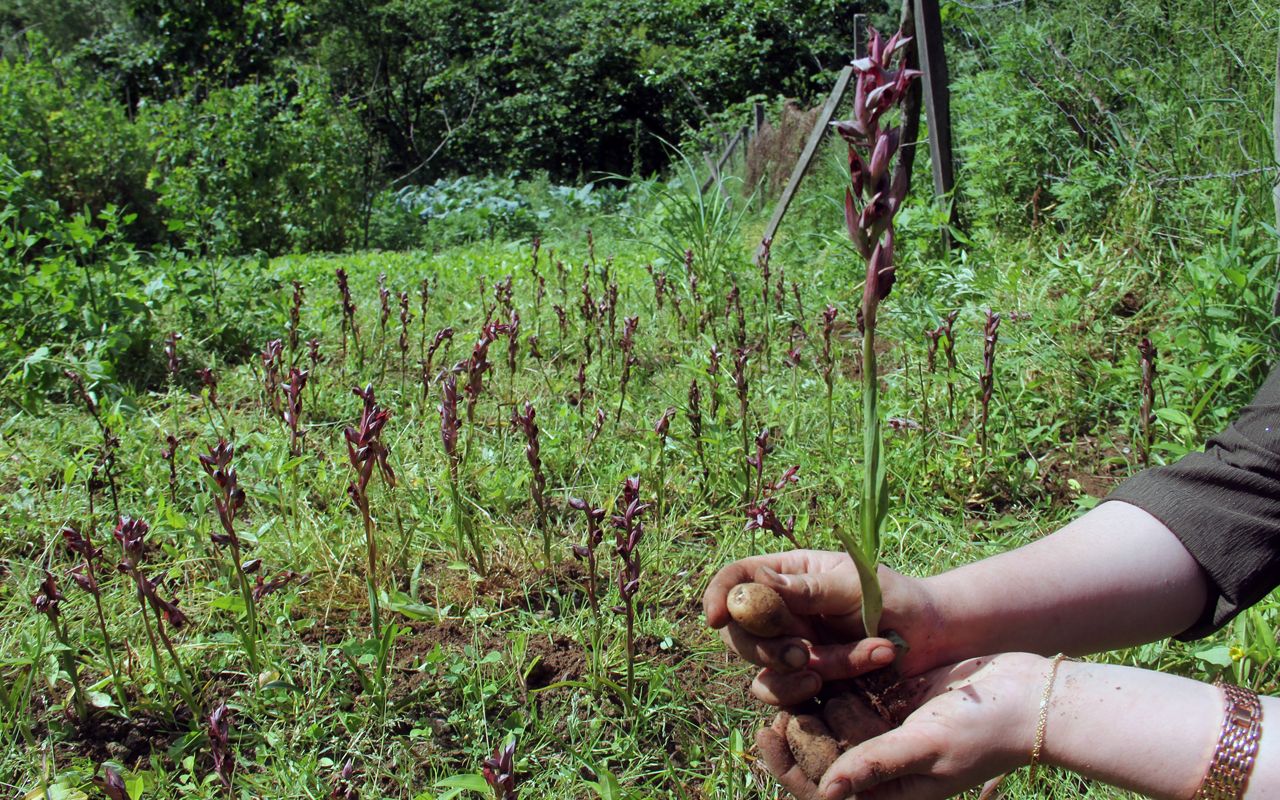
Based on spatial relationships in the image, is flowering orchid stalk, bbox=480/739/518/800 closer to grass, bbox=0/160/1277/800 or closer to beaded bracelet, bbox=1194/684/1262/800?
grass, bbox=0/160/1277/800

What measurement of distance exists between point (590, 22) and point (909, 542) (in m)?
19.0

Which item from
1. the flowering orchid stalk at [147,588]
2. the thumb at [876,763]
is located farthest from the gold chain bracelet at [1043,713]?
the flowering orchid stalk at [147,588]

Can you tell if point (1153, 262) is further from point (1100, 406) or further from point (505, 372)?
point (505, 372)

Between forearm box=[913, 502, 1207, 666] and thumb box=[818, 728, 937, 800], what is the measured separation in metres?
0.29

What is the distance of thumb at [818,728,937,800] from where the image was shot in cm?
123

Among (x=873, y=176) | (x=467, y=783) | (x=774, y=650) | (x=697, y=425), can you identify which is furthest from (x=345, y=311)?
(x=873, y=176)

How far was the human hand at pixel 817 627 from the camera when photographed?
1410 millimetres

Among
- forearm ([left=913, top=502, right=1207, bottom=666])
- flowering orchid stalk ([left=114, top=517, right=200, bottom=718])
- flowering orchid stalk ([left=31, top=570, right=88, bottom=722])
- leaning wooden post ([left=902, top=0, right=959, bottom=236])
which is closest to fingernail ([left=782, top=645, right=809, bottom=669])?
forearm ([left=913, top=502, right=1207, bottom=666])

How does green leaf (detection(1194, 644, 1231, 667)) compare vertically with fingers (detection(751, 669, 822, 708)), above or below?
below

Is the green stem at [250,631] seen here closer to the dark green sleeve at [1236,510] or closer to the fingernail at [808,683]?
the fingernail at [808,683]

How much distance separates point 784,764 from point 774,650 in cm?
17

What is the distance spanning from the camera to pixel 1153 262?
11.8 feet

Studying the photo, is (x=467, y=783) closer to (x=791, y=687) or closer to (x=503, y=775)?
(x=503, y=775)

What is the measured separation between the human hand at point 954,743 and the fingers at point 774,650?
15 centimetres
